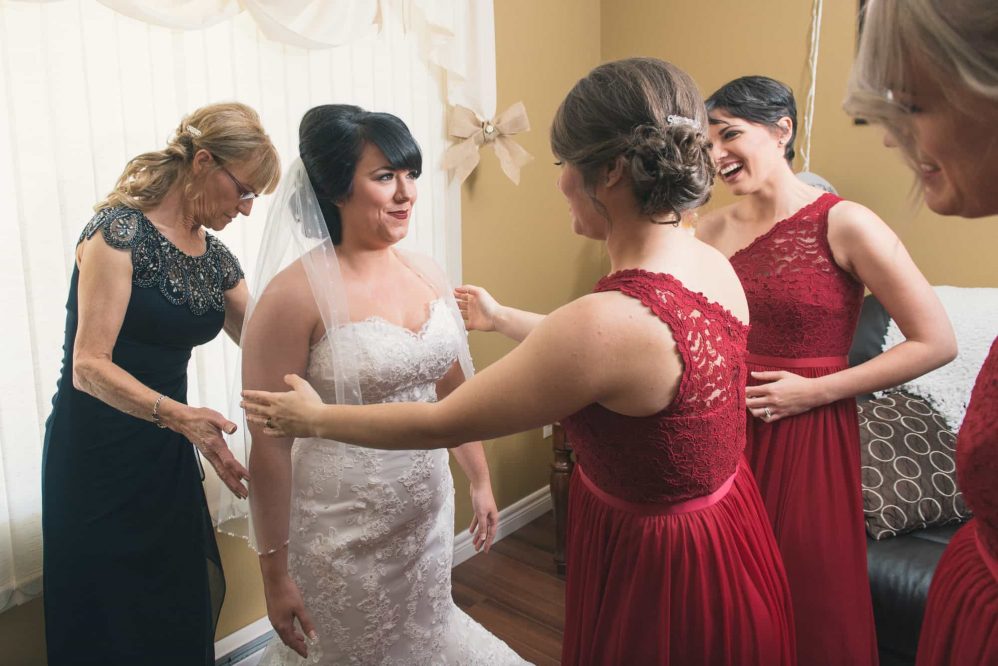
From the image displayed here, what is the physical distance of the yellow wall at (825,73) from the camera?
8.50 feet

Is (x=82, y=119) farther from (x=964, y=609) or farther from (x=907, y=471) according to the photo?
(x=907, y=471)

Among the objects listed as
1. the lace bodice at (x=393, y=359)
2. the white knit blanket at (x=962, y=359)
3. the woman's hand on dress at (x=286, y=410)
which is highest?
the woman's hand on dress at (x=286, y=410)

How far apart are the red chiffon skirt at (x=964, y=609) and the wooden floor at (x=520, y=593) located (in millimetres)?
1509

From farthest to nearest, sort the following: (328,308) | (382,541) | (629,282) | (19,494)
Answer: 1. (19,494)
2. (382,541)
3. (328,308)
4. (629,282)

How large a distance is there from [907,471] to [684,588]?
138 cm

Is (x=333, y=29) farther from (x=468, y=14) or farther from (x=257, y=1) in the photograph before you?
(x=468, y=14)

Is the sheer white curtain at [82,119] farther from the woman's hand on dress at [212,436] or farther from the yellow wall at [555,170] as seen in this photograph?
the yellow wall at [555,170]

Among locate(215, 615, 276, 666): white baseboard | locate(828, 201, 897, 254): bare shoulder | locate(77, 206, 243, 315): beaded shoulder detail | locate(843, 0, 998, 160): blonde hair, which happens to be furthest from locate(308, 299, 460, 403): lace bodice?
locate(215, 615, 276, 666): white baseboard

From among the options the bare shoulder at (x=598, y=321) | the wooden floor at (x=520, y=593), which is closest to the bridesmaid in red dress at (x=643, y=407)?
the bare shoulder at (x=598, y=321)

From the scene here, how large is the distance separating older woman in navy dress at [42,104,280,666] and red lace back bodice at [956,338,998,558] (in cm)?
127

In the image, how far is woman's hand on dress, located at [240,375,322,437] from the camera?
1.12 meters

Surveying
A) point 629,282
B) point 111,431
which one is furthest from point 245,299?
point 629,282

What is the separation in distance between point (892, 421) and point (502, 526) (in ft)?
5.46

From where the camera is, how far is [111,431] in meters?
1.57
